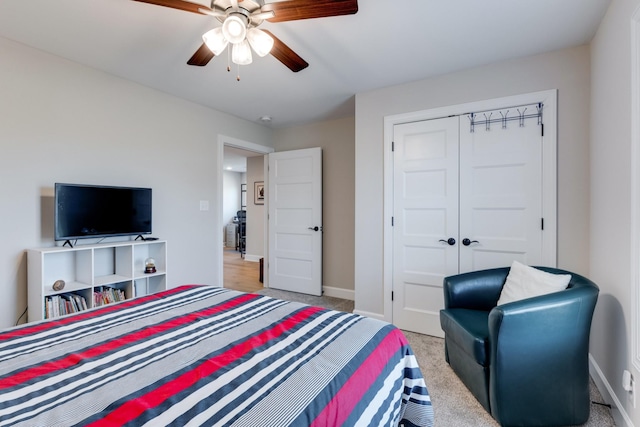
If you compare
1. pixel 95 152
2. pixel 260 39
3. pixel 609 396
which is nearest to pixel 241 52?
pixel 260 39

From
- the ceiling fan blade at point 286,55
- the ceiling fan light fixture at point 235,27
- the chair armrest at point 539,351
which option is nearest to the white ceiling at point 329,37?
the ceiling fan blade at point 286,55

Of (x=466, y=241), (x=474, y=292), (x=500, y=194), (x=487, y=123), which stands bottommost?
(x=474, y=292)

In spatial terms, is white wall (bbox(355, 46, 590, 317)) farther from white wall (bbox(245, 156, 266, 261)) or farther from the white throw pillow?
white wall (bbox(245, 156, 266, 261))

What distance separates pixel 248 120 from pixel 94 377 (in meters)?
3.66

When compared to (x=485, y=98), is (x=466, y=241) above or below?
below

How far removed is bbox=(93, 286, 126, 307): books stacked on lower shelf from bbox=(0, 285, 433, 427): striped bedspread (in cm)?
114

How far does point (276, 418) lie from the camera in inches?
30.3

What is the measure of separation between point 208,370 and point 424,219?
7.84 feet

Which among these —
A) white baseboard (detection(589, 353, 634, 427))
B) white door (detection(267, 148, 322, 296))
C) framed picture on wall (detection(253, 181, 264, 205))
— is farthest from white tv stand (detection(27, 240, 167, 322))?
framed picture on wall (detection(253, 181, 264, 205))

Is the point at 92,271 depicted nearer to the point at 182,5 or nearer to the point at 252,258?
A: the point at 182,5

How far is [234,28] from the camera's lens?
1.52 m

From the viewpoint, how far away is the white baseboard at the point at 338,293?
159 inches

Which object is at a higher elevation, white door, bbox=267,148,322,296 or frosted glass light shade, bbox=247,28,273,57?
frosted glass light shade, bbox=247,28,273,57

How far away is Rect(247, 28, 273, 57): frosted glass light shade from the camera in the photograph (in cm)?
161
